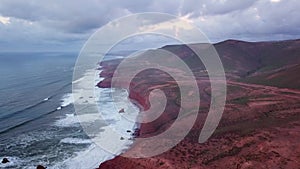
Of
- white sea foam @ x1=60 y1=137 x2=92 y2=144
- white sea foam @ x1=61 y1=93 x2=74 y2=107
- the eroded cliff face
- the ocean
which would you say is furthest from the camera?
white sea foam @ x1=61 y1=93 x2=74 y2=107

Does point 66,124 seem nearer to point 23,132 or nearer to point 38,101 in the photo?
point 23,132

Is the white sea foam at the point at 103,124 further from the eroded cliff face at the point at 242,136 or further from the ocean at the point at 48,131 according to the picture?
the eroded cliff face at the point at 242,136

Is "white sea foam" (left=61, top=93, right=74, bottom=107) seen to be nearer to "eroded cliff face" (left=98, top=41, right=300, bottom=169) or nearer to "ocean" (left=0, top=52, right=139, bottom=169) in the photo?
"ocean" (left=0, top=52, right=139, bottom=169)

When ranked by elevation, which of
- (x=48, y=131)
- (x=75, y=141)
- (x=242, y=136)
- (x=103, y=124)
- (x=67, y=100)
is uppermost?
(x=242, y=136)

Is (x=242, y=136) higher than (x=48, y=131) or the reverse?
higher

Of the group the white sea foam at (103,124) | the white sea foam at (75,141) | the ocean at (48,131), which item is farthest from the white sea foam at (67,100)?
the white sea foam at (75,141)

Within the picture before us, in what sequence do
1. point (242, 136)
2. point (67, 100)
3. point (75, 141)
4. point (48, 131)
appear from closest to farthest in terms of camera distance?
point (242, 136) → point (75, 141) → point (48, 131) → point (67, 100)

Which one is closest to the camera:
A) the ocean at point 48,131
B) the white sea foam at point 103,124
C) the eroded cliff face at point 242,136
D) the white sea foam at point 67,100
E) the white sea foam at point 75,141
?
the eroded cliff face at point 242,136

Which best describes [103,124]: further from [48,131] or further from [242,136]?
[242,136]

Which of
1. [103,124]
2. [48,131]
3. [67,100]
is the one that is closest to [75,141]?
[48,131]

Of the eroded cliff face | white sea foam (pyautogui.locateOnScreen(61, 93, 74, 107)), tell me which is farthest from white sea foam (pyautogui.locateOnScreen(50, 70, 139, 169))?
the eroded cliff face

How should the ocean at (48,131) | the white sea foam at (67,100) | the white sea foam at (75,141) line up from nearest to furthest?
the ocean at (48,131) < the white sea foam at (75,141) < the white sea foam at (67,100)

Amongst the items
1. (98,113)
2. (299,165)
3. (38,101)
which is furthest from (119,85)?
(299,165)

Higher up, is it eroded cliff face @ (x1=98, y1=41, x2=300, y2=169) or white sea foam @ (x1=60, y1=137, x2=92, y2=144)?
eroded cliff face @ (x1=98, y1=41, x2=300, y2=169)
